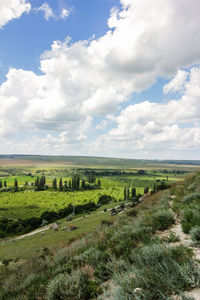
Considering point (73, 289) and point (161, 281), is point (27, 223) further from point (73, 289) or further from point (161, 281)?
point (161, 281)

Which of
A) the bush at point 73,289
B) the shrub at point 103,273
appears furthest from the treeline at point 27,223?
the shrub at point 103,273

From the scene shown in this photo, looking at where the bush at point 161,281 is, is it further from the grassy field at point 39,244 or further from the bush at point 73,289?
the grassy field at point 39,244

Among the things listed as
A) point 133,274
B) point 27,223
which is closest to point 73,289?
point 133,274

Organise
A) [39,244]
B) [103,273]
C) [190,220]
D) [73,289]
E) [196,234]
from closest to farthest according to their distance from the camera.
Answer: [73,289] < [103,273] < [196,234] < [190,220] < [39,244]

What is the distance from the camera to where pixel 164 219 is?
24.1 ft

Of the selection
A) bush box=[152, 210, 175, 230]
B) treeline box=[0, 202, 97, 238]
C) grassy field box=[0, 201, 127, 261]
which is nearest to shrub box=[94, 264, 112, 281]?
bush box=[152, 210, 175, 230]

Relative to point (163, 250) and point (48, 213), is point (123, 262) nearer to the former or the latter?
point (163, 250)

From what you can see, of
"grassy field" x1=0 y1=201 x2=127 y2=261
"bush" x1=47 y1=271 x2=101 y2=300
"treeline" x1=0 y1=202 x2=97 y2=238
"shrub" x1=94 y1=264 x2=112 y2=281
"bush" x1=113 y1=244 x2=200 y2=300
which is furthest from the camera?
"treeline" x1=0 y1=202 x2=97 y2=238

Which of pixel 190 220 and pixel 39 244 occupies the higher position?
pixel 190 220

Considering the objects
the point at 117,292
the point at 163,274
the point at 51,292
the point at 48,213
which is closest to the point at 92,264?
the point at 51,292

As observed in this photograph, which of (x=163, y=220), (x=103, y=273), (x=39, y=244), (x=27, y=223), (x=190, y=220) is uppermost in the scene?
(x=190, y=220)

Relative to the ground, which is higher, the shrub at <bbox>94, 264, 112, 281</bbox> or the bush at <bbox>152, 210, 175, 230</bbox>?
the bush at <bbox>152, 210, 175, 230</bbox>

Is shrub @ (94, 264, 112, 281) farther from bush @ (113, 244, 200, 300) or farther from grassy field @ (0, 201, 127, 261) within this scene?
grassy field @ (0, 201, 127, 261)

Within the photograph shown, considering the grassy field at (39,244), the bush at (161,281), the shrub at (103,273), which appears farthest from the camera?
the grassy field at (39,244)
